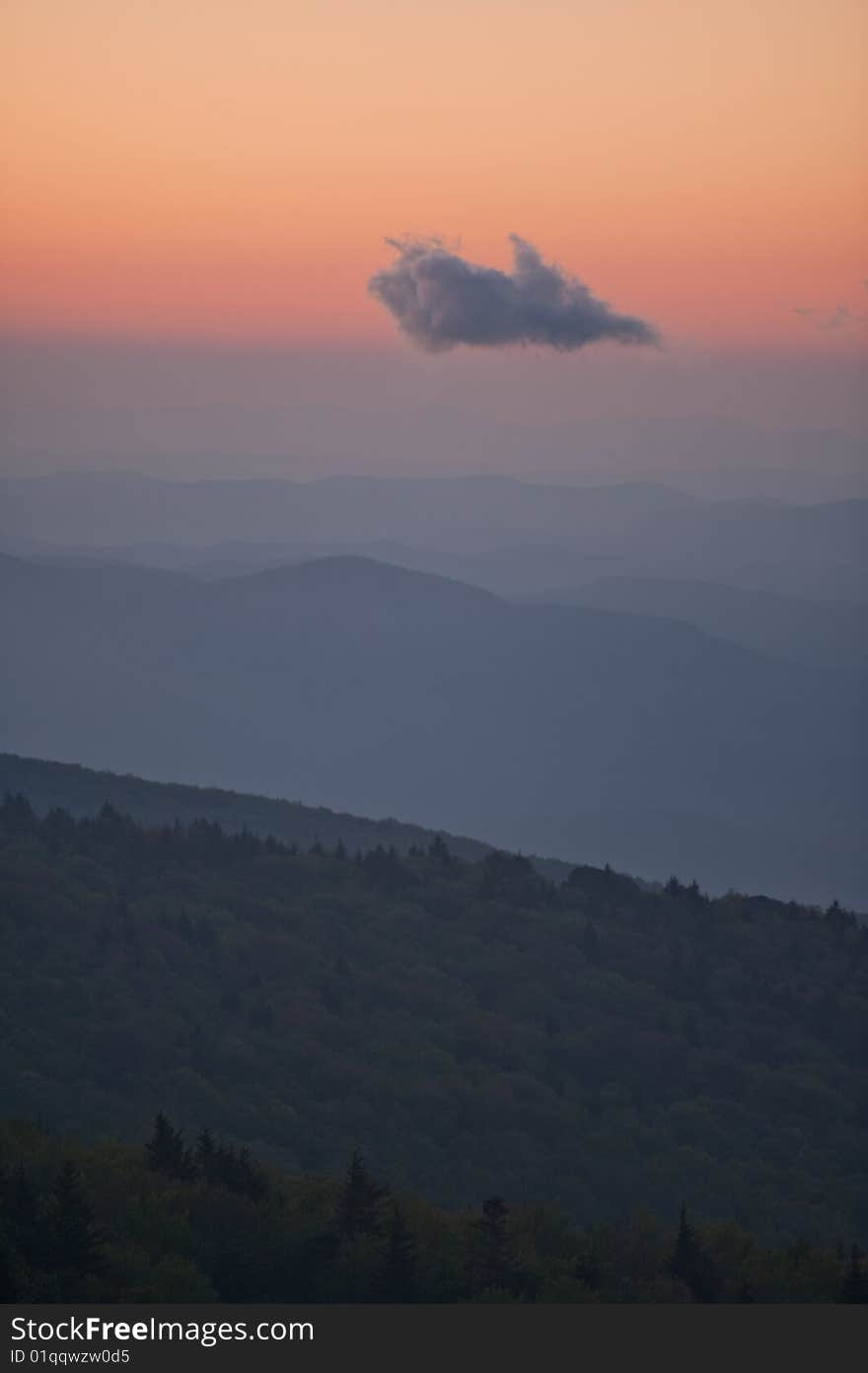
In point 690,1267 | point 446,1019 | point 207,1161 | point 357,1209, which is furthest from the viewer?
point 446,1019

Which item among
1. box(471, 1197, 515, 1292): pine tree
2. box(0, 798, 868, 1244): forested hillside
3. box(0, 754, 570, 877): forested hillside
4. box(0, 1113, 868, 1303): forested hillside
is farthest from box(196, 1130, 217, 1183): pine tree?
box(0, 754, 570, 877): forested hillside

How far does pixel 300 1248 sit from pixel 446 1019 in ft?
169

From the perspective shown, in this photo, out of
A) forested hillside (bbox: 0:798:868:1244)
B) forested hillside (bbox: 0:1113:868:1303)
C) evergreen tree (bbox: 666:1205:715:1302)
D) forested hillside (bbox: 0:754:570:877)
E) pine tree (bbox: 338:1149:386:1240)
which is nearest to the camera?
forested hillside (bbox: 0:1113:868:1303)

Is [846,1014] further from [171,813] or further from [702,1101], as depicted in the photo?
[171,813]

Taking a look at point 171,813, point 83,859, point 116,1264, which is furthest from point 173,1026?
point 171,813

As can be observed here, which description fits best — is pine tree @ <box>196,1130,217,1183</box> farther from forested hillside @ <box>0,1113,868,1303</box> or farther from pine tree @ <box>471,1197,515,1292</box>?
pine tree @ <box>471,1197,515,1292</box>

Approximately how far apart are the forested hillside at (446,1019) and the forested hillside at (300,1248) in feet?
72.6

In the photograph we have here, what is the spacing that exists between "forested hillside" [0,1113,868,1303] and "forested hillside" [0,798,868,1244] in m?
22.1

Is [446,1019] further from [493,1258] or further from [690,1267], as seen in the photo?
[493,1258]

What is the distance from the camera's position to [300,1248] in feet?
144

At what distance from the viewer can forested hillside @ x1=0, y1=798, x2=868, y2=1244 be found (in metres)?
76.6

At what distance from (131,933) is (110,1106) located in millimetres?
21984

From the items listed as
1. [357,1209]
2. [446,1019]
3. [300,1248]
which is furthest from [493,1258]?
[446,1019]

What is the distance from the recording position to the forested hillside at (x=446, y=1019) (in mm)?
76562
